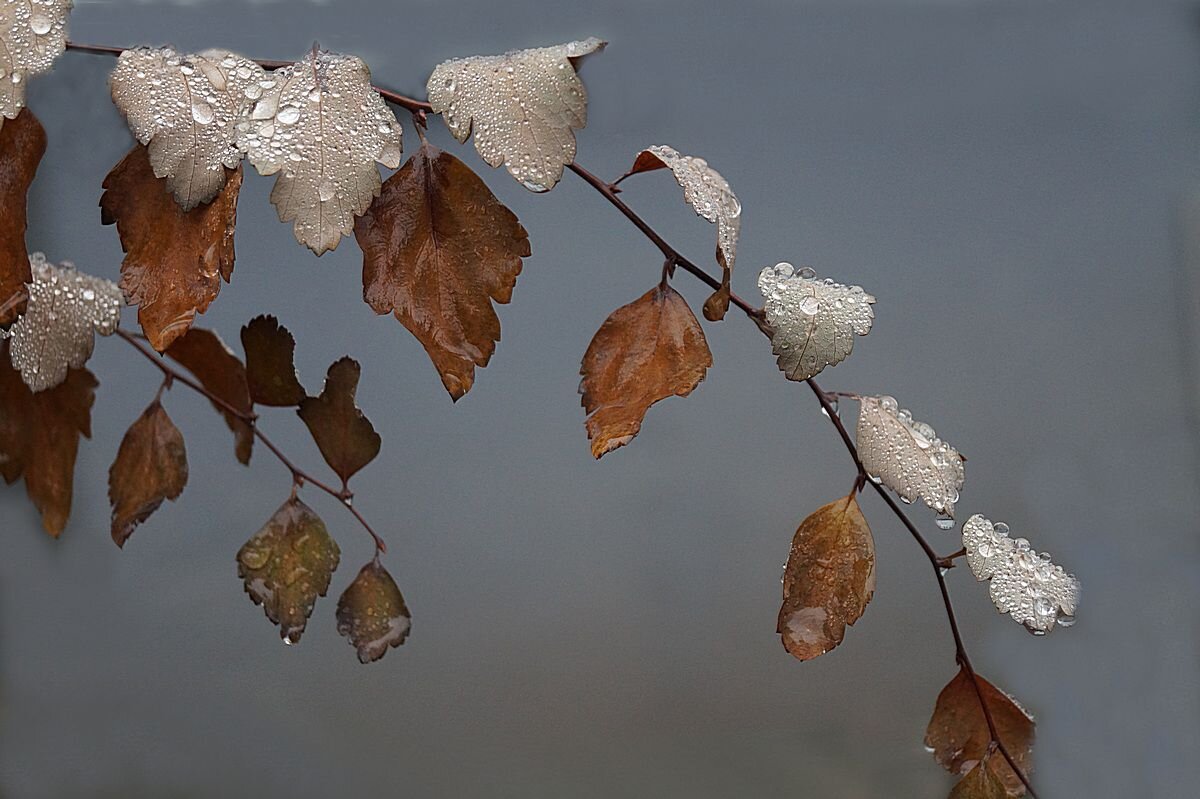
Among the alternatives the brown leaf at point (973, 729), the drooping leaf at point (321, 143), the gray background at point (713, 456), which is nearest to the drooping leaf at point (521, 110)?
the drooping leaf at point (321, 143)

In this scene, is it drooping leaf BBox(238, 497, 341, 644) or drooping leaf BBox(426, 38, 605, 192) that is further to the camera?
drooping leaf BBox(238, 497, 341, 644)

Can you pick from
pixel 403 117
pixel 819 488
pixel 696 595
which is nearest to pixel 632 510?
pixel 696 595

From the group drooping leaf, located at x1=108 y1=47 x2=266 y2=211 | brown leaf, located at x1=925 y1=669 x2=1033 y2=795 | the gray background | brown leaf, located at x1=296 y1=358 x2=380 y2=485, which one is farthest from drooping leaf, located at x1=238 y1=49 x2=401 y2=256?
the gray background

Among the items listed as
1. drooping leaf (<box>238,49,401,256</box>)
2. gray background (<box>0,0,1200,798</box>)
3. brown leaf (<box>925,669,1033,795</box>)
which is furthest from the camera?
gray background (<box>0,0,1200,798</box>)

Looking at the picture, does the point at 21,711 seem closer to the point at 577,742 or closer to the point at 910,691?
the point at 577,742

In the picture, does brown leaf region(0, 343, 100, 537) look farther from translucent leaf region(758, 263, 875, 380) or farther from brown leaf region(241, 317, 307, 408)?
translucent leaf region(758, 263, 875, 380)

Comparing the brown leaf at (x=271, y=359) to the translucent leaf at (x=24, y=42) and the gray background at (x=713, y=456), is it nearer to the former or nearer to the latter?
the translucent leaf at (x=24, y=42)

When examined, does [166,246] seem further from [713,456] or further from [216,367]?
[713,456]
